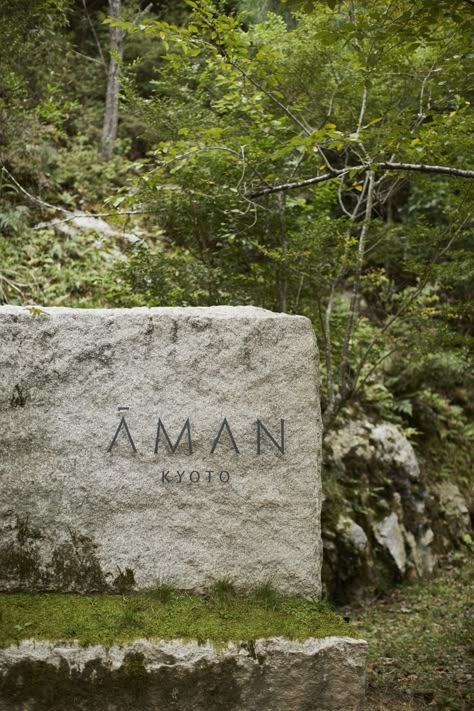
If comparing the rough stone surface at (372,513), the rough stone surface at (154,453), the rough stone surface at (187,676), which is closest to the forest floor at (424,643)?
the rough stone surface at (372,513)

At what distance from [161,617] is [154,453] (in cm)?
102

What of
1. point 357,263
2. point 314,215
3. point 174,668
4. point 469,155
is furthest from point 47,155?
point 174,668

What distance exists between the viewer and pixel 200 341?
4.51 metres

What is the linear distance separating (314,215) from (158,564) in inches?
192

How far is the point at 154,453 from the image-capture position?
14.5 ft

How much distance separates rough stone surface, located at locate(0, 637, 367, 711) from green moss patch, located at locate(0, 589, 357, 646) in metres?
0.07

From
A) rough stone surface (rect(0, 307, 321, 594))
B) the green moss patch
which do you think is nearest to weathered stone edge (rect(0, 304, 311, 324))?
rough stone surface (rect(0, 307, 321, 594))

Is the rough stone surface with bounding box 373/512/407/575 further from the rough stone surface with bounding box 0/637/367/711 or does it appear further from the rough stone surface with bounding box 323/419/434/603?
the rough stone surface with bounding box 0/637/367/711

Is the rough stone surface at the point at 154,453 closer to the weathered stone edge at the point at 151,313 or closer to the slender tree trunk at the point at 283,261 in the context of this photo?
the weathered stone edge at the point at 151,313

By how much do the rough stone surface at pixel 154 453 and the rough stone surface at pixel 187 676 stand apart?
0.58 m

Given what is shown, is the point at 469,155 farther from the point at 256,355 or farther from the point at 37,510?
the point at 37,510

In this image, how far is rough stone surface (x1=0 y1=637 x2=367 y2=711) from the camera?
12.1 ft

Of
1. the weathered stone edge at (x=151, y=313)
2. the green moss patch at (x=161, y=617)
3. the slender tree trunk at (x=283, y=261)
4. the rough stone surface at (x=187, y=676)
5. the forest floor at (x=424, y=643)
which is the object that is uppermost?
the slender tree trunk at (x=283, y=261)

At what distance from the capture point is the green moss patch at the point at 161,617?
383cm
